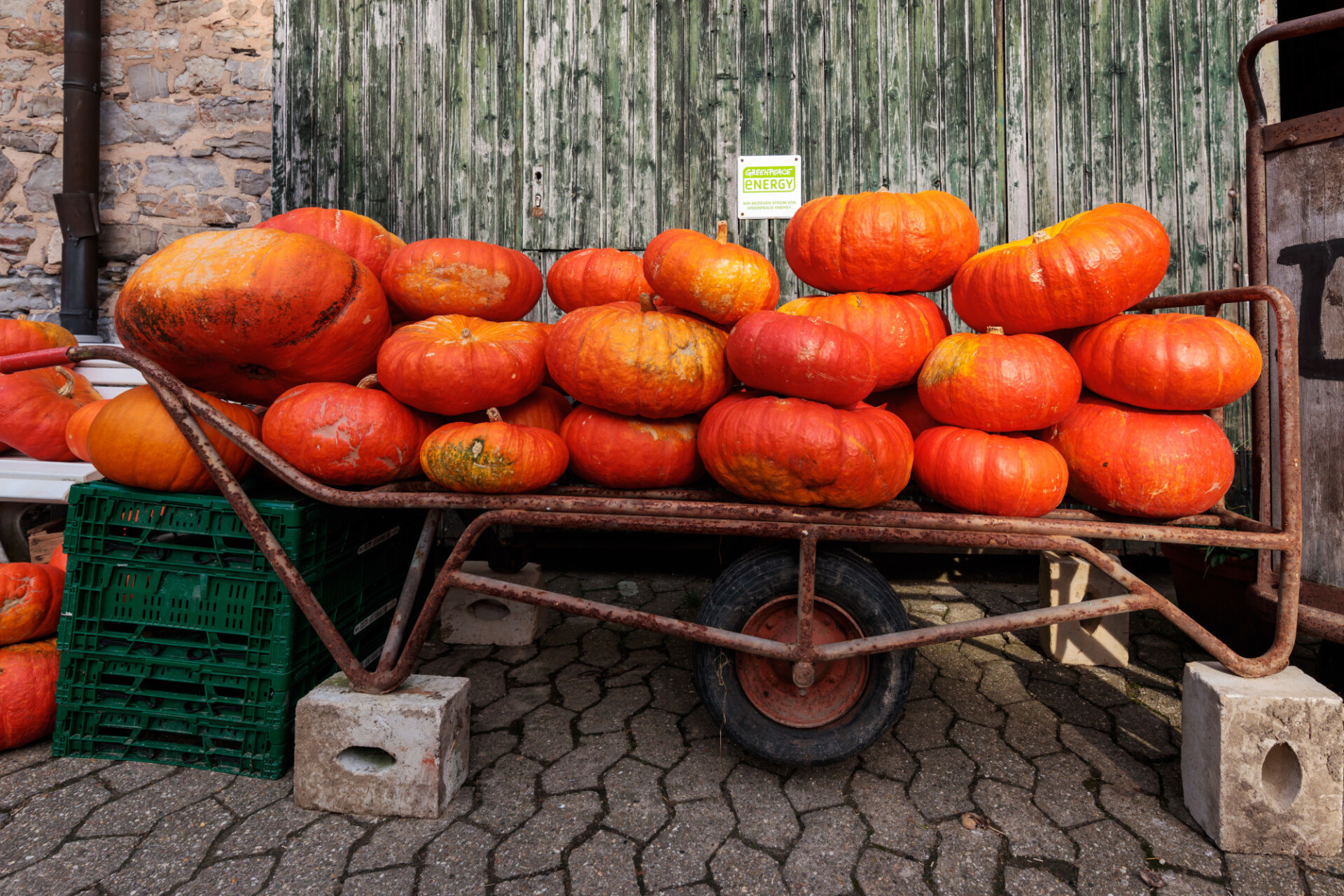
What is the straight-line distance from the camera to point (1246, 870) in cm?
159

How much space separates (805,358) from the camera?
170 cm

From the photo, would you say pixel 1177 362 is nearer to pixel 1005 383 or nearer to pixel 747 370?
pixel 1005 383

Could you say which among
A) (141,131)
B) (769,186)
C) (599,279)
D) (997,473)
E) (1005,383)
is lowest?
(997,473)

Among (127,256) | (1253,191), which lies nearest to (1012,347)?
(1253,191)

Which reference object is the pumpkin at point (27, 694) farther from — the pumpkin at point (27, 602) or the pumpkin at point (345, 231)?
the pumpkin at point (345, 231)

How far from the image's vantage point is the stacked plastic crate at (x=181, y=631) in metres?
1.93

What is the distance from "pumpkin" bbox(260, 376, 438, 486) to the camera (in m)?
1.84

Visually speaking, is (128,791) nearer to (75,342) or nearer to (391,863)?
(391,863)

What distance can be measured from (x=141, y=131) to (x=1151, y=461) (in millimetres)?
5836

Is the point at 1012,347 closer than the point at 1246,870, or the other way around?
the point at 1246,870

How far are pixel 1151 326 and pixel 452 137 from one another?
393 cm

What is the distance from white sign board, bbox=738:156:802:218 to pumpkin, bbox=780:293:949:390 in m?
1.97

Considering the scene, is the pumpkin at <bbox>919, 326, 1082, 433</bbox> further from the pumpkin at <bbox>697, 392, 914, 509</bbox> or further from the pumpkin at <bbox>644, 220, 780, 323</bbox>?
the pumpkin at <bbox>644, 220, 780, 323</bbox>

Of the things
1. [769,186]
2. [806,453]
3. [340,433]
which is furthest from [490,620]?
[769,186]
